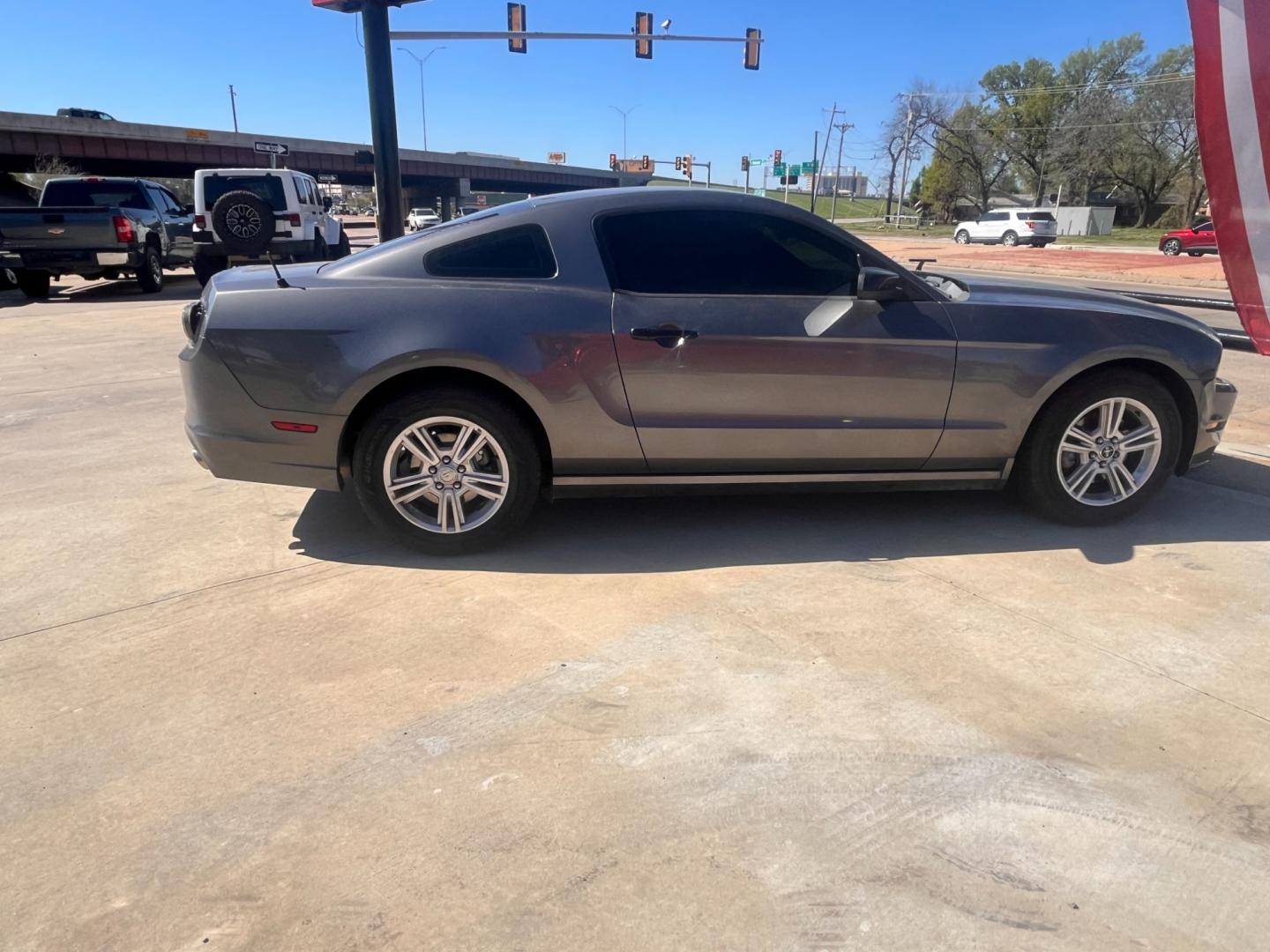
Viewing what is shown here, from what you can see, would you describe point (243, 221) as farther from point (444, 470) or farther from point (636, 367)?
point (636, 367)

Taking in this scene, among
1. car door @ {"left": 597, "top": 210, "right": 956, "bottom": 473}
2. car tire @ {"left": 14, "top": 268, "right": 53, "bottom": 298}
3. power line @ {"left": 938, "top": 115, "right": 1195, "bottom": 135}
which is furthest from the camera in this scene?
power line @ {"left": 938, "top": 115, "right": 1195, "bottom": 135}

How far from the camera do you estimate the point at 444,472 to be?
148 inches

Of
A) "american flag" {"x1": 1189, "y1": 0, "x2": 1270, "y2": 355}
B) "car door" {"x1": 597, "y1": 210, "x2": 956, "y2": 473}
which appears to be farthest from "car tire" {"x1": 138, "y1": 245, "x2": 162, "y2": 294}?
"american flag" {"x1": 1189, "y1": 0, "x2": 1270, "y2": 355}

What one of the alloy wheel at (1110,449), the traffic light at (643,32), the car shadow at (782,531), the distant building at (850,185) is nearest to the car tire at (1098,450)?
the alloy wheel at (1110,449)

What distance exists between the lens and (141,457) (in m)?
5.29

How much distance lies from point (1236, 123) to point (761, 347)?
1.98m

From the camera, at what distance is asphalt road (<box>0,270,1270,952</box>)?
198cm

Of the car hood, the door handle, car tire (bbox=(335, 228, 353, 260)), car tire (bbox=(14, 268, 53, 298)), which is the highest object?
the car hood

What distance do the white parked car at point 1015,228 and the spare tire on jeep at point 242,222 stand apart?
36.5 m

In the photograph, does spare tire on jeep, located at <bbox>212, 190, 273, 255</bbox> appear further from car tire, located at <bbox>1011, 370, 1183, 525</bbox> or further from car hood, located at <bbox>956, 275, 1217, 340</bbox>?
car tire, located at <bbox>1011, 370, 1183, 525</bbox>

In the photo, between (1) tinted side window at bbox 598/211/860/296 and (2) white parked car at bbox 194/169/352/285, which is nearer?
(1) tinted side window at bbox 598/211/860/296

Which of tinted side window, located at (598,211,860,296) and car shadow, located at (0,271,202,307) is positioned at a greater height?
tinted side window, located at (598,211,860,296)

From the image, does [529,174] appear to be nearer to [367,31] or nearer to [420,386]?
[367,31]

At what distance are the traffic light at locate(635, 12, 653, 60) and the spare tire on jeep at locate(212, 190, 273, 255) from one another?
10837 mm
